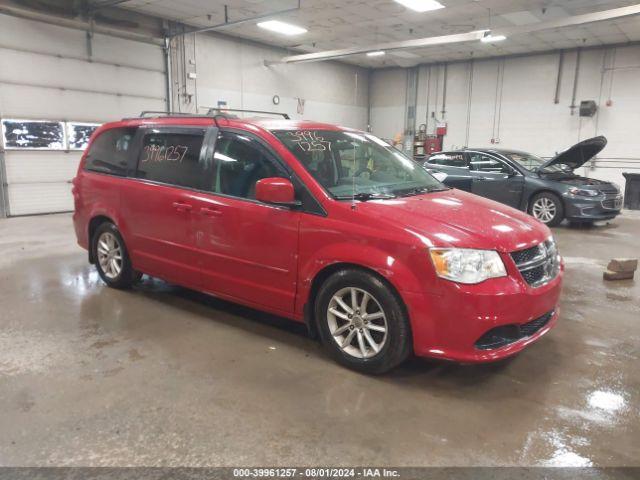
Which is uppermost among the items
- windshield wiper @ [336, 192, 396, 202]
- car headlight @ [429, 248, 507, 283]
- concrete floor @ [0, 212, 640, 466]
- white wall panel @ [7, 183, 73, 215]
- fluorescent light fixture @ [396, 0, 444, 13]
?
fluorescent light fixture @ [396, 0, 444, 13]

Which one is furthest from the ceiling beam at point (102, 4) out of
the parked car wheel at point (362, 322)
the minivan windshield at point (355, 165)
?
the parked car wheel at point (362, 322)

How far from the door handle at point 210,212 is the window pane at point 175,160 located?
0.17m

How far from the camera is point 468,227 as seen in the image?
2697mm

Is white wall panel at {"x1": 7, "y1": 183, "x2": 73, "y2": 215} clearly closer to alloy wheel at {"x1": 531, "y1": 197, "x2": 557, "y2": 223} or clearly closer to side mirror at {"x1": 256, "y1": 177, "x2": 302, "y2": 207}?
side mirror at {"x1": 256, "y1": 177, "x2": 302, "y2": 207}

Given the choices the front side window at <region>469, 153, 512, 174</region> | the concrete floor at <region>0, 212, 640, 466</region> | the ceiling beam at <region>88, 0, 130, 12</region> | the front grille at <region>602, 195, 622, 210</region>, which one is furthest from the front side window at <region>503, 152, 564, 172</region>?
the ceiling beam at <region>88, 0, 130, 12</region>

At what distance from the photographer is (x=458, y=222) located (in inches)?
108

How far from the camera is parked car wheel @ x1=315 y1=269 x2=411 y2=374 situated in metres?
2.66

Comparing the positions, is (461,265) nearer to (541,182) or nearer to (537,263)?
(537,263)

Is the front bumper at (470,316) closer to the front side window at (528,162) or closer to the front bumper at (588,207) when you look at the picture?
the front bumper at (588,207)


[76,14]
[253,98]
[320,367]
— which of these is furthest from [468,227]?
[253,98]

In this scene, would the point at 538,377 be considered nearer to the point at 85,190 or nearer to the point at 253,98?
the point at 85,190

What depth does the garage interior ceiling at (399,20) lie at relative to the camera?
374 inches

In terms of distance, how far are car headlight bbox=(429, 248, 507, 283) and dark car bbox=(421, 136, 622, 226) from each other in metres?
5.31

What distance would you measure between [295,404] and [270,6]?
360 inches
